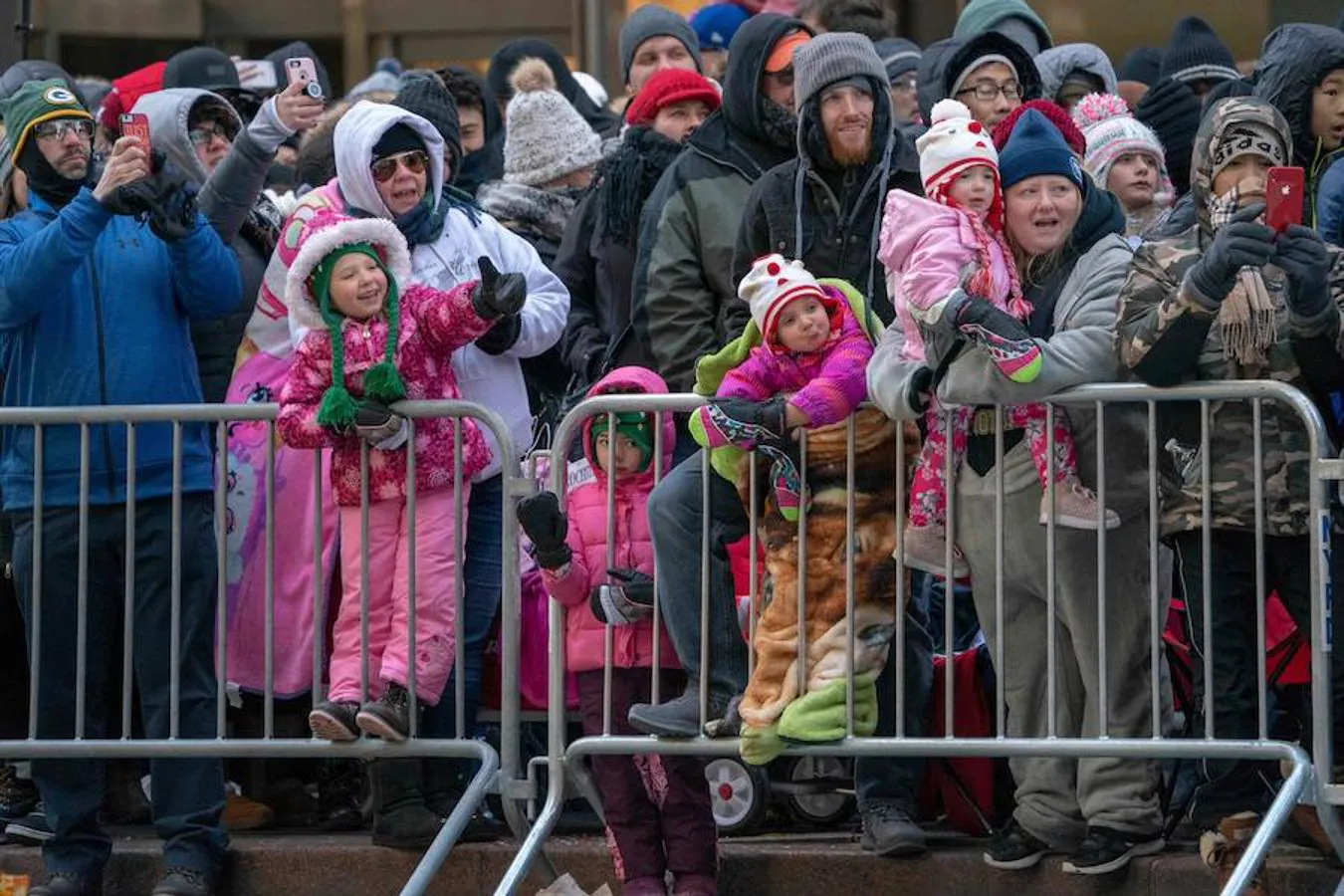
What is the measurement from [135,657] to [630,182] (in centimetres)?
235

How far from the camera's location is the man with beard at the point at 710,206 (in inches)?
362

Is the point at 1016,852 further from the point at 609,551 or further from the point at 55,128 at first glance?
the point at 55,128

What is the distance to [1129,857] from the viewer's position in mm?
8156

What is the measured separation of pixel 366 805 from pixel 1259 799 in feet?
9.71

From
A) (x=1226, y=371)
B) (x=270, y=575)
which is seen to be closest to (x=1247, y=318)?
(x=1226, y=371)

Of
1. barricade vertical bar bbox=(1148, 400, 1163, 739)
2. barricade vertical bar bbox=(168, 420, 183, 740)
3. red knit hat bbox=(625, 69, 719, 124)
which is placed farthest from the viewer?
red knit hat bbox=(625, 69, 719, 124)

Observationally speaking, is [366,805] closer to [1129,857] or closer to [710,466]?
[710,466]

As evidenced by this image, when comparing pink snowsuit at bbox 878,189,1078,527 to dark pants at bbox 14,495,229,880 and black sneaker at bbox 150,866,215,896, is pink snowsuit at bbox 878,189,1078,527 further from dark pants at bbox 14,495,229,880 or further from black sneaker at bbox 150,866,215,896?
black sneaker at bbox 150,866,215,896

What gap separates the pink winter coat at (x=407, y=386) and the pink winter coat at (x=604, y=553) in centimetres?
41

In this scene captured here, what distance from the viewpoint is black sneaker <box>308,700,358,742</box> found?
338 inches

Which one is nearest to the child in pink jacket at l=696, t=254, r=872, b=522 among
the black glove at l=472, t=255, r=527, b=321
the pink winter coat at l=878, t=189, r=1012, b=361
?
the pink winter coat at l=878, t=189, r=1012, b=361

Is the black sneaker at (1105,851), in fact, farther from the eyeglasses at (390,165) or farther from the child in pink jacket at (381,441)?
the eyeglasses at (390,165)

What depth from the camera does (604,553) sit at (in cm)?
855

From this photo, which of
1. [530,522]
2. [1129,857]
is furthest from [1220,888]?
[530,522]
